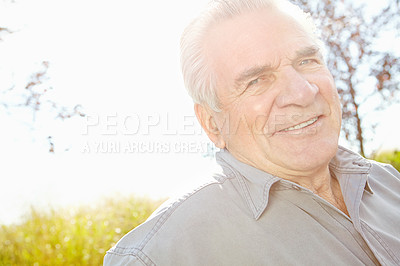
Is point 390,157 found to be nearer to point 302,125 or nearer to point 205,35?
point 302,125

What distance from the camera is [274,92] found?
63.1 inches

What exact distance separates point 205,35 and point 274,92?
431 mm

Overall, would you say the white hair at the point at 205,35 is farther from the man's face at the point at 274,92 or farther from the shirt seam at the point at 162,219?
the shirt seam at the point at 162,219

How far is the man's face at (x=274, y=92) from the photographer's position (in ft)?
5.22

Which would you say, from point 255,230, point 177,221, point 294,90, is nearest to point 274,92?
point 294,90

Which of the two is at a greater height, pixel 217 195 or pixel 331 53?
pixel 331 53

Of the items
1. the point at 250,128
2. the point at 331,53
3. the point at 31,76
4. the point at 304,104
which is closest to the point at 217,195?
the point at 250,128

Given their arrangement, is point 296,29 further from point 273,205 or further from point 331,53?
point 331,53

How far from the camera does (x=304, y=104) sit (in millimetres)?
1586

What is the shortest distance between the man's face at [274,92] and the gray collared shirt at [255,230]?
142 millimetres

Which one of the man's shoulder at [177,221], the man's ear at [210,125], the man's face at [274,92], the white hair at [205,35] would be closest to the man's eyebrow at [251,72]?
the man's face at [274,92]

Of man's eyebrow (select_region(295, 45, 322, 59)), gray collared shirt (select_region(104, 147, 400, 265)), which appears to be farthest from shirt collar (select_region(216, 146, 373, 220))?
man's eyebrow (select_region(295, 45, 322, 59))

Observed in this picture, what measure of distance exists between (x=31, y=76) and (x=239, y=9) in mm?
1769

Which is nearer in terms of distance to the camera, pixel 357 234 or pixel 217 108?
pixel 357 234
